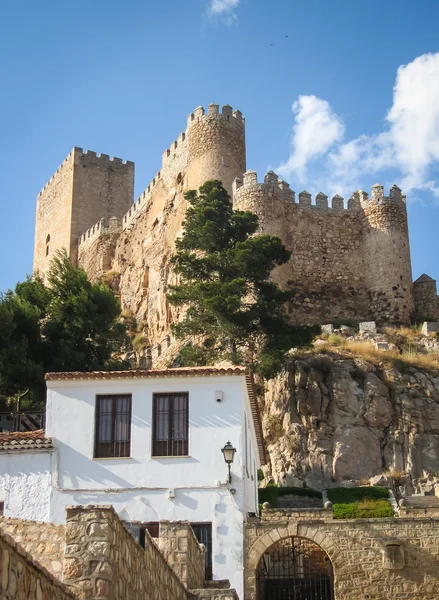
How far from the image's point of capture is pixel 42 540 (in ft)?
33.5

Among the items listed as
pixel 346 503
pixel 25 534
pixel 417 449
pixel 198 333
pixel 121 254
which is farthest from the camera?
pixel 121 254

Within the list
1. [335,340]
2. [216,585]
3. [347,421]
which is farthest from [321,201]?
[216,585]

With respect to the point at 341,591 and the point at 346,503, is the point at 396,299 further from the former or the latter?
the point at 341,591

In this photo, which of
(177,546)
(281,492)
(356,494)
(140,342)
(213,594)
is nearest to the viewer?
(177,546)

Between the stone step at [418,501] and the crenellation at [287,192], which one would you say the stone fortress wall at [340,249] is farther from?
the stone step at [418,501]

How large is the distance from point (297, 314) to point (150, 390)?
75.6 feet

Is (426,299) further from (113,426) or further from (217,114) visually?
(113,426)

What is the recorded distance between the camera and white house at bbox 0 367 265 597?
21266 mm

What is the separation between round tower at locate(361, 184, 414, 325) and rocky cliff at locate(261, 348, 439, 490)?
742cm

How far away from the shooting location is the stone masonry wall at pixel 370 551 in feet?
71.6

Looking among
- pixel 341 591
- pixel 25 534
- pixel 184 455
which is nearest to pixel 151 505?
pixel 184 455

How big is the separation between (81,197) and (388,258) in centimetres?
3053

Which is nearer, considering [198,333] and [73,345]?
[73,345]

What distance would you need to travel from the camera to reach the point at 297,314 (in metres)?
44.7
